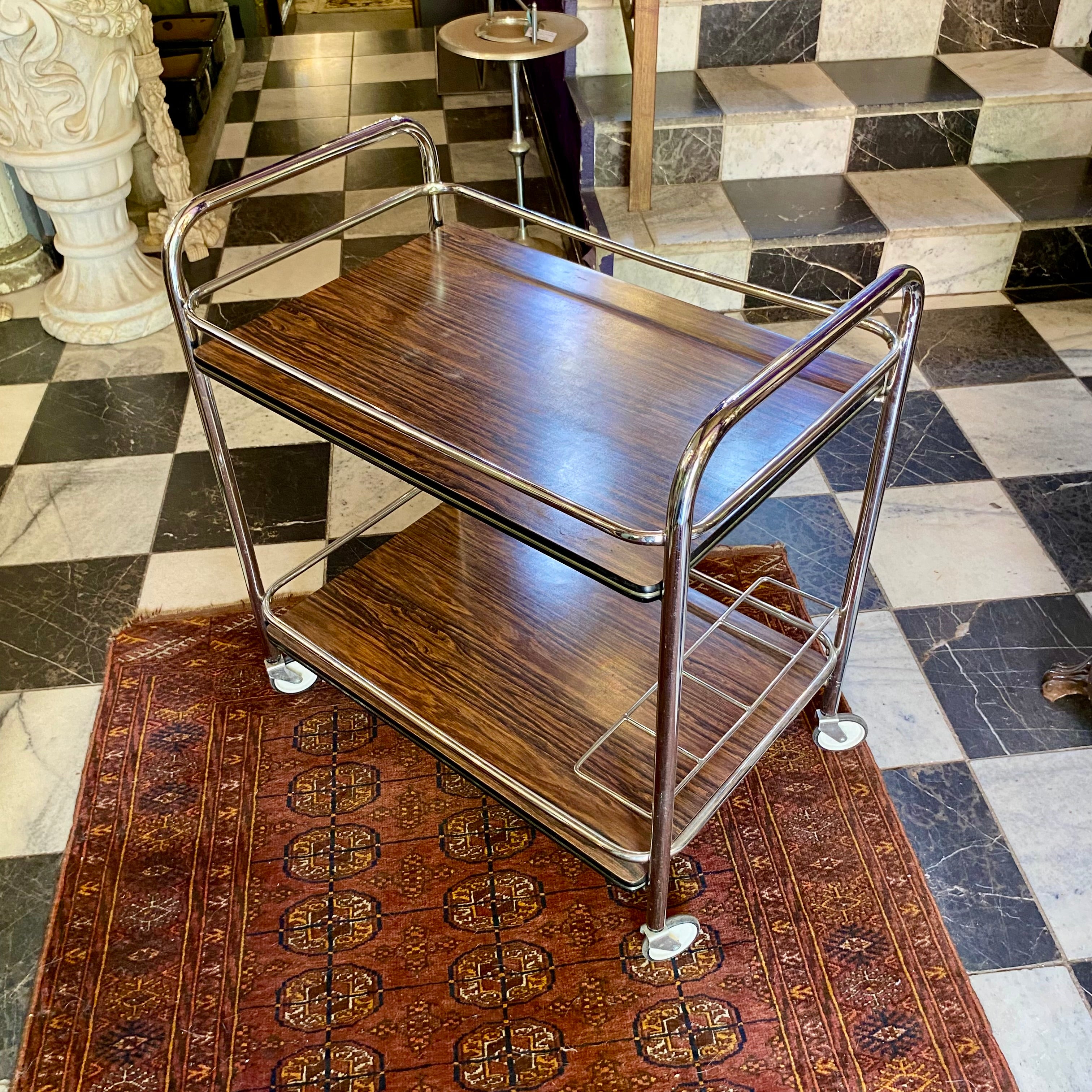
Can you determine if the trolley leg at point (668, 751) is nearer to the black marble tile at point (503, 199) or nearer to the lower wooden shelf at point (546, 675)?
the lower wooden shelf at point (546, 675)

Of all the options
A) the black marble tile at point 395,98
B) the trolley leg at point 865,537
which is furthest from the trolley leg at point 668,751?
the black marble tile at point 395,98

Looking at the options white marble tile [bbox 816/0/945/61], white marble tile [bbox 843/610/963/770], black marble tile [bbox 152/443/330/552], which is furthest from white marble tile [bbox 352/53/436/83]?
white marble tile [bbox 843/610/963/770]

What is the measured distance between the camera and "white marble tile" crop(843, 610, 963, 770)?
192cm

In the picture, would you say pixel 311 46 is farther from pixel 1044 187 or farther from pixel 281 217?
pixel 1044 187

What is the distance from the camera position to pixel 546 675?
5.72ft

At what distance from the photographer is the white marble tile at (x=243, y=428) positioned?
2699 mm

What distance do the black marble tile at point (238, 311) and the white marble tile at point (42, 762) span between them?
1.37m

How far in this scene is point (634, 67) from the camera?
107 inches

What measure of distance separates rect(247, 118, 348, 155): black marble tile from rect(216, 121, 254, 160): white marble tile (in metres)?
0.02

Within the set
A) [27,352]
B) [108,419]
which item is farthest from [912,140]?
[27,352]

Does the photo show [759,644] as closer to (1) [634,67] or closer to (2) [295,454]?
(2) [295,454]

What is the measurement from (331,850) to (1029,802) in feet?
3.81

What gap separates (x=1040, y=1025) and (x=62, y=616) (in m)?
1.89

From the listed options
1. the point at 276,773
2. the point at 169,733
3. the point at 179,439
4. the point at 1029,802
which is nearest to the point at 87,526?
the point at 179,439
